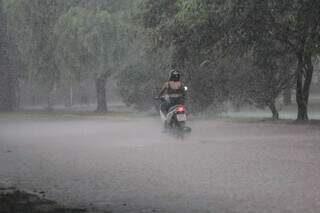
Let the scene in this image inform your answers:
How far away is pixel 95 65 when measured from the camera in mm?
39719

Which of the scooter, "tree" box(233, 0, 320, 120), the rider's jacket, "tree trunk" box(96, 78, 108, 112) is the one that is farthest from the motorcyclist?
"tree trunk" box(96, 78, 108, 112)

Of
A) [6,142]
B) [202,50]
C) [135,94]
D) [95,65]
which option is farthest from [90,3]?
[6,142]

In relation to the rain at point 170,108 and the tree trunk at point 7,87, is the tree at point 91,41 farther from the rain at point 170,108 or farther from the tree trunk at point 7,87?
the tree trunk at point 7,87

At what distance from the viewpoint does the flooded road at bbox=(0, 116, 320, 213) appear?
9266 millimetres

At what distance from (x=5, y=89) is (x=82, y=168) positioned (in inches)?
1539

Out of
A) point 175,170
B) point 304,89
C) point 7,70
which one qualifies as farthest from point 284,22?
point 7,70

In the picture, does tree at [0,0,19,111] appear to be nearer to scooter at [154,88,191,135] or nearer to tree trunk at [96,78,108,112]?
tree trunk at [96,78,108,112]

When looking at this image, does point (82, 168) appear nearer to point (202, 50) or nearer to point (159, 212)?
point (159, 212)

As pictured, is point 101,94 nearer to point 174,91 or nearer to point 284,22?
point 284,22

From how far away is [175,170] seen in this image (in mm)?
12695

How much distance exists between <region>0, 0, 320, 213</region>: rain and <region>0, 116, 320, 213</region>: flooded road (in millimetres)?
32

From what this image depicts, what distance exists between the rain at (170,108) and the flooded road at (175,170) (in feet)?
0.10

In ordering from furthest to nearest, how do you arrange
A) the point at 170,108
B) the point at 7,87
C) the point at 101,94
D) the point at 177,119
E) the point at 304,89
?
the point at 7,87 < the point at 101,94 < the point at 304,89 < the point at 170,108 < the point at 177,119

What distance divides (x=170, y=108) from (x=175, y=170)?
7.56 meters
